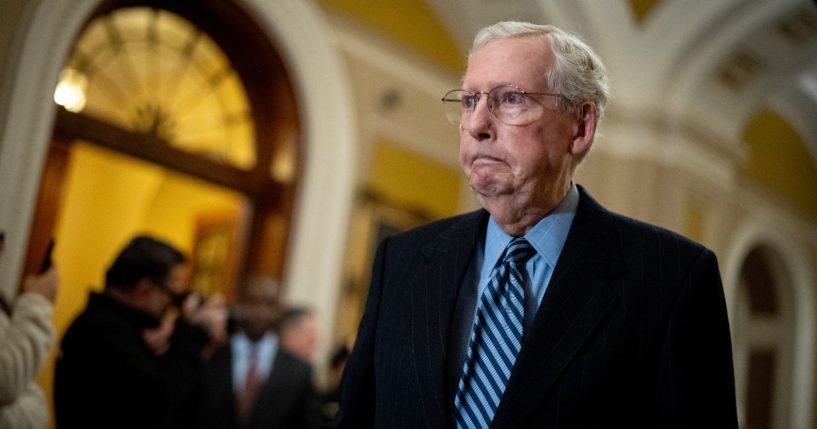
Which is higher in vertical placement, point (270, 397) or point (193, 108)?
point (193, 108)

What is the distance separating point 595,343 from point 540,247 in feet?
0.74

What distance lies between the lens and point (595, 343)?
Answer: 1.34 m

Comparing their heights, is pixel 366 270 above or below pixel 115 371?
above

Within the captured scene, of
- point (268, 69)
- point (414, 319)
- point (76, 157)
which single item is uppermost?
point (268, 69)

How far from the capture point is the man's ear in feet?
5.16

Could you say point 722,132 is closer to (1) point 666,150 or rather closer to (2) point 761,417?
(1) point 666,150

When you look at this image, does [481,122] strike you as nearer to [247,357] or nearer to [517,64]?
[517,64]

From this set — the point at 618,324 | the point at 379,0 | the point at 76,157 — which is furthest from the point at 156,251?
the point at 76,157

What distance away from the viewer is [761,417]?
11094 millimetres

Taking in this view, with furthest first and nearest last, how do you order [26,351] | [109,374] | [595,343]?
[109,374]
[26,351]
[595,343]

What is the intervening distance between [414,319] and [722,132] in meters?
7.33

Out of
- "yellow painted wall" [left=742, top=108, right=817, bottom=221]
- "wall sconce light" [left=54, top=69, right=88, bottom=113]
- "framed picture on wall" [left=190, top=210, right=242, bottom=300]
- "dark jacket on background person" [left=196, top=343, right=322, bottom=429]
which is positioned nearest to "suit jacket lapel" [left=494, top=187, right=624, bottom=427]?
"dark jacket on background person" [left=196, top=343, right=322, bottom=429]

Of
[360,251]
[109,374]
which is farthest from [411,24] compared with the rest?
[109,374]

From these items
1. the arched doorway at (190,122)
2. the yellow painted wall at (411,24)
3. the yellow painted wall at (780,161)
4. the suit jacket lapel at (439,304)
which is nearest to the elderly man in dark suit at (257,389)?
the arched doorway at (190,122)
